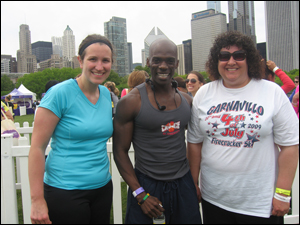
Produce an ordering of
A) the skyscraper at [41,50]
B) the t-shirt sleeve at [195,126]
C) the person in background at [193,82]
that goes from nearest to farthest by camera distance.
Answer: the t-shirt sleeve at [195,126]
the person in background at [193,82]
the skyscraper at [41,50]

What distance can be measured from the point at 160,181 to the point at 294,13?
129 metres

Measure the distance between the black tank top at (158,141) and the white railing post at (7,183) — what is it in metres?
1.68

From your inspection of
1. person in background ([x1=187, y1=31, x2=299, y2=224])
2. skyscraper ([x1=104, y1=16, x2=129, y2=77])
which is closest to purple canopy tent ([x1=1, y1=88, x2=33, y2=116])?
person in background ([x1=187, y1=31, x2=299, y2=224])

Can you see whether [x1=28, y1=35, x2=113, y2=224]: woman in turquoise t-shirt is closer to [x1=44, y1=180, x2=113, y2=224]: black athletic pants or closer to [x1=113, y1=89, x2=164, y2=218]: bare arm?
[x1=44, y1=180, x2=113, y2=224]: black athletic pants

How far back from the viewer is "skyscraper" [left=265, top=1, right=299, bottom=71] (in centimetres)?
10538

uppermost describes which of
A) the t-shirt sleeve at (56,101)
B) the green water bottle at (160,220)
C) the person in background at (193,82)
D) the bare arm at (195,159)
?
the person in background at (193,82)

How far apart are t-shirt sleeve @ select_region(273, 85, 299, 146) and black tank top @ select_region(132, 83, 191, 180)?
0.81 metres

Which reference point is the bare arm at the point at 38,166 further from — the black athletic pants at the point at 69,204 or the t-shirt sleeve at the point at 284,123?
the t-shirt sleeve at the point at 284,123

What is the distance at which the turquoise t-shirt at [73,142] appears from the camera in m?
1.91

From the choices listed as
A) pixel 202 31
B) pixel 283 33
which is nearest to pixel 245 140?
pixel 283 33

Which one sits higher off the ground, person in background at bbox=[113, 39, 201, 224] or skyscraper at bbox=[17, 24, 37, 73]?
skyscraper at bbox=[17, 24, 37, 73]

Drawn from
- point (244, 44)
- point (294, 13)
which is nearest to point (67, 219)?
point (244, 44)

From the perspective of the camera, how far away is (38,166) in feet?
6.04

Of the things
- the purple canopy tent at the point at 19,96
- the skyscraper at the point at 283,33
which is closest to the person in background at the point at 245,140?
the purple canopy tent at the point at 19,96
